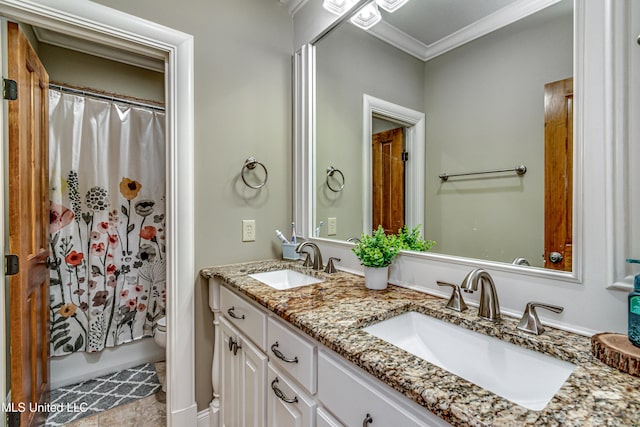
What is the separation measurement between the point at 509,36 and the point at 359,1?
77 centimetres

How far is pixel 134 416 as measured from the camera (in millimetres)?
1743

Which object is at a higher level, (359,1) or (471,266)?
(359,1)

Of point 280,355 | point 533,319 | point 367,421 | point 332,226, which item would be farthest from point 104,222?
point 533,319

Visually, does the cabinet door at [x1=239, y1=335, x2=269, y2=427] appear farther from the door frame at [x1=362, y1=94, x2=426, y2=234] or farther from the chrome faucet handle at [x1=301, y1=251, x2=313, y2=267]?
the door frame at [x1=362, y1=94, x2=426, y2=234]

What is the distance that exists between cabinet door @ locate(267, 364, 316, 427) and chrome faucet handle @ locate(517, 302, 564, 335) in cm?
62

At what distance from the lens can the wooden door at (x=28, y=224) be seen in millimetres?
1309

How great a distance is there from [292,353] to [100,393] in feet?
6.13

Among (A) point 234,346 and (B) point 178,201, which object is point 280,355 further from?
(B) point 178,201

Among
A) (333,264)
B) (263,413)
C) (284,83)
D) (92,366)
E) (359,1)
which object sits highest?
(359,1)

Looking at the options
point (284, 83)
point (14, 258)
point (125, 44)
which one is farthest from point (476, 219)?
point (14, 258)

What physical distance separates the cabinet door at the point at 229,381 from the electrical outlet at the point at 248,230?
0.45 metres

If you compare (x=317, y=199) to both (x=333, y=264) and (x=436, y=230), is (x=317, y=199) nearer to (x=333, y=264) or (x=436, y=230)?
(x=333, y=264)

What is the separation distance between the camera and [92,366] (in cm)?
215

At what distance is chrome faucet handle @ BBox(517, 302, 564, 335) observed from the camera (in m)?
0.79
